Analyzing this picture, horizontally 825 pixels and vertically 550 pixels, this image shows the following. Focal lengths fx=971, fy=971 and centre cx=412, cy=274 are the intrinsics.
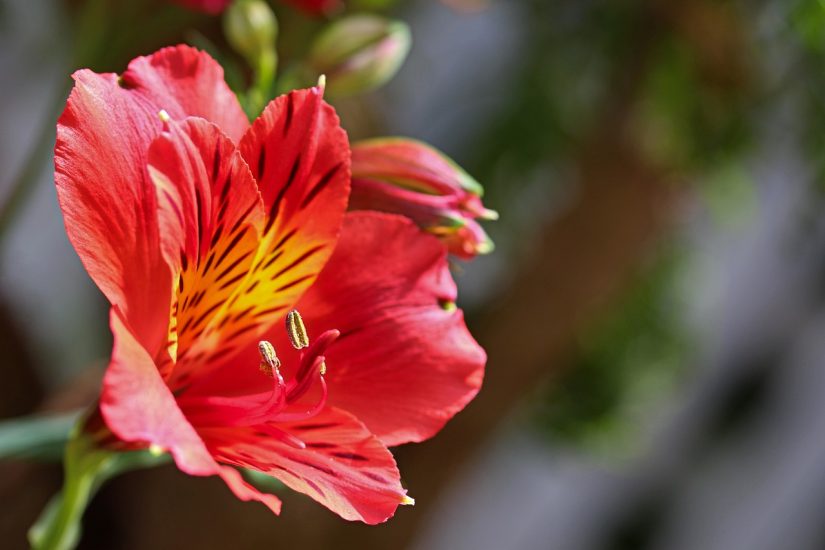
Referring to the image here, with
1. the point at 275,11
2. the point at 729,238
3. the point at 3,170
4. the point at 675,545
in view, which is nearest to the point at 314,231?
the point at 275,11

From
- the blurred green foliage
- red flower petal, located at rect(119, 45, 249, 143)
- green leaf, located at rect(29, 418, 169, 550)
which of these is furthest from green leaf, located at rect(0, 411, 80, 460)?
the blurred green foliage

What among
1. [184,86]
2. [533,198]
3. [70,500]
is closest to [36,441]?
[70,500]

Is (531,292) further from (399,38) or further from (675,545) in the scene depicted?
(675,545)

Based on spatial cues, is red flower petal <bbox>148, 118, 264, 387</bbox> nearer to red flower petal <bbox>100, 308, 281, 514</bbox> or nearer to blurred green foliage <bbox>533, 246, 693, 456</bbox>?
red flower petal <bbox>100, 308, 281, 514</bbox>

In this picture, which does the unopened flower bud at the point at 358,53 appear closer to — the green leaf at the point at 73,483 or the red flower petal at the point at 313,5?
the red flower petal at the point at 313,5

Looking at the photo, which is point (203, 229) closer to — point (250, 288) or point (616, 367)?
point (250, 288)

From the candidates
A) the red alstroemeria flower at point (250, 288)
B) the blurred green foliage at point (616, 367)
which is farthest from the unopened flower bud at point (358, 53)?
the blurred green foliage at point (616, 367)
